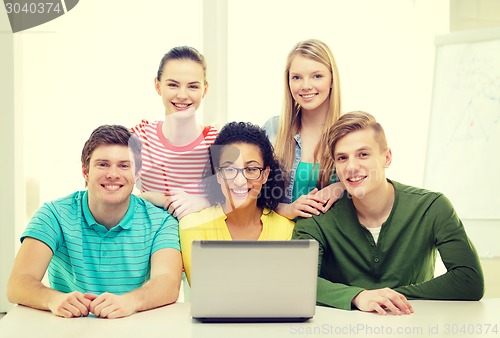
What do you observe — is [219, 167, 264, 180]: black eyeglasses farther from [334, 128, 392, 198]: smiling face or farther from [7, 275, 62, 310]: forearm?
[7, 275, 62, 310]: forearm

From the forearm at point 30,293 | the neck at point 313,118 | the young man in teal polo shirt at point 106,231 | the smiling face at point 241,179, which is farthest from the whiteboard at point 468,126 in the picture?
the forearm at point 30,293

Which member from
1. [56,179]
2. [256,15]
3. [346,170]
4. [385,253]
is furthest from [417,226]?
[56,179]

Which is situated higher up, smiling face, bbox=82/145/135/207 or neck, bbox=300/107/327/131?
neck, bbox=300/107/327/131

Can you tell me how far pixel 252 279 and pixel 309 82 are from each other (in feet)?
3.22

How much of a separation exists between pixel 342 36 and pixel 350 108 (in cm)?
39

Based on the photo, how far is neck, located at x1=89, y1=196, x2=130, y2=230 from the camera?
1.97 m

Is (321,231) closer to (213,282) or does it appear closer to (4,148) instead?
(213,282)

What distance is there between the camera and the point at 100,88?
3.15m

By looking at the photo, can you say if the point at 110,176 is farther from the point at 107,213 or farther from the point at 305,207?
the point at 305,207

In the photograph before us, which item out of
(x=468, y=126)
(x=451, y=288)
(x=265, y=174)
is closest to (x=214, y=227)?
(x=265, y=174)

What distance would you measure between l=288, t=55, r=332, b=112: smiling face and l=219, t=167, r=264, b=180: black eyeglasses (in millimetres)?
354

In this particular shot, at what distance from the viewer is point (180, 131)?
2270 mm

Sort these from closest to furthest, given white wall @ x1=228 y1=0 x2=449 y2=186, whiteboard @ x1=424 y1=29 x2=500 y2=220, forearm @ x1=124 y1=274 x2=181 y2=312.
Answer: forearm @ x1=124 y1=274 x2=181 y2=312, whiteboard @ x1=424 y1=29 x2=500 y2=220, white wall @ x1=228 y1=0 x2=449 y2=186

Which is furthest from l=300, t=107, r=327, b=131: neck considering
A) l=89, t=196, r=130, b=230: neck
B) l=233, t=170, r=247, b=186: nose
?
l=89, t=196, r=130, b=230: neck
